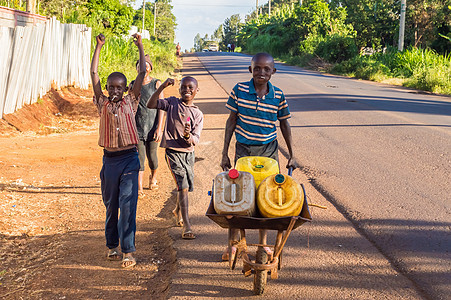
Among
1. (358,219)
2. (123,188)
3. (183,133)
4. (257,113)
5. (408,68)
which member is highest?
(408,68)

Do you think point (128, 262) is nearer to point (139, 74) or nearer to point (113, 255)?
point (113, 255)

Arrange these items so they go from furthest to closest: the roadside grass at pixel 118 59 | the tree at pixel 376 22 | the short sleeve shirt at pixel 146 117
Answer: the tree at pixel 376 22 → the roadside grass at pixel 118 59 → the short sleeve shirt at pixel 146 117

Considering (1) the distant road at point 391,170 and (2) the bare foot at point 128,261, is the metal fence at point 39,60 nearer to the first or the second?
→ (1) the distant road at point 391,170

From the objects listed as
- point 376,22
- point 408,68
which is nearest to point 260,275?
point 408,68

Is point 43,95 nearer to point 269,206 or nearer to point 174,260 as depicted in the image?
point 174,260

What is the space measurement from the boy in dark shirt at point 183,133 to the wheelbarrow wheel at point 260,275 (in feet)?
4.56

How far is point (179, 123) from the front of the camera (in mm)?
5020

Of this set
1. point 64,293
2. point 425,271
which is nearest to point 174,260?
point 64,293

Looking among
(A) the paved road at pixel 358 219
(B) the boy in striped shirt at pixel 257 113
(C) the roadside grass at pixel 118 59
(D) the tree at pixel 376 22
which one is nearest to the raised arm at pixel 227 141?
(B) the boy in striped shirt at pixel 257 113

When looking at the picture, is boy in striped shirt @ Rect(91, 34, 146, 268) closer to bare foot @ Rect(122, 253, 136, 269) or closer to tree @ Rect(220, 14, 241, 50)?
bare foot @ Rect(122, 253, 136, 269)

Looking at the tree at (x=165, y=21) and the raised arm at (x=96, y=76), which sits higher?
the tree at (x=165, y=21)

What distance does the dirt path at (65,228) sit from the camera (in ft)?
13.5

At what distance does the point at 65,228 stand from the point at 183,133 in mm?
1713

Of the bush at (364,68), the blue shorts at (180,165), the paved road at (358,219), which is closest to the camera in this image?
the paved road at (358,219)
